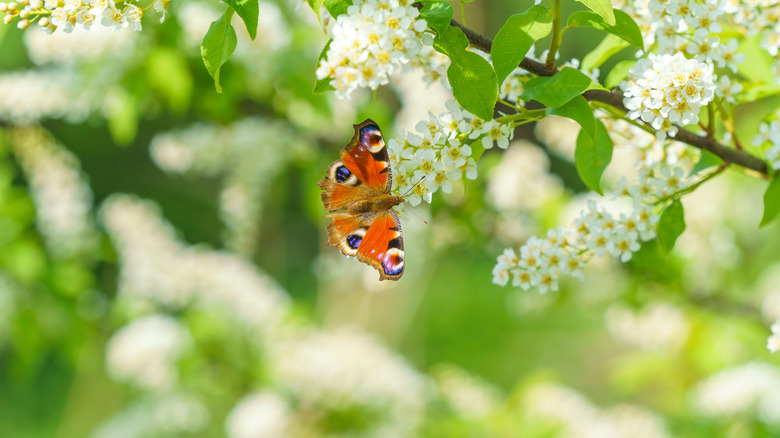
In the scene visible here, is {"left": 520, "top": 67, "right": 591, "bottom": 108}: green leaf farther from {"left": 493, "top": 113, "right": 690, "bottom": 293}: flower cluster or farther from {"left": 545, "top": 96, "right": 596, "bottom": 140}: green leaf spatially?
{"left": 493, "top": 113, "right": 690, "bottom": 293}: flower cluster

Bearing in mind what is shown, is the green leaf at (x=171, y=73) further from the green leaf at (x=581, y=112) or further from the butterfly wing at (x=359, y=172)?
the green leaf at (x=581, y=112)

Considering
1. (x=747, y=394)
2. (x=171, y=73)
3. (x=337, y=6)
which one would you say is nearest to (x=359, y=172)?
(x=337, y=6)

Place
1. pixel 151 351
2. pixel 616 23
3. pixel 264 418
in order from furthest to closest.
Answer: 1. pixel 151 351
2. pixel 264 418
3. pixel 616 23

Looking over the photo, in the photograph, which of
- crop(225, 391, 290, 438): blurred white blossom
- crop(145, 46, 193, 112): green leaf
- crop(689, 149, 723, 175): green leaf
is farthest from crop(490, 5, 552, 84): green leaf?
crop(225, 391, 290, 438): blurred white blossom

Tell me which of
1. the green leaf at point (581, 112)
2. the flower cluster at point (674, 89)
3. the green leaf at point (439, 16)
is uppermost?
the flower cluster at point (674, 89)

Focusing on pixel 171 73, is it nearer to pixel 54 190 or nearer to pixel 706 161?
pixel 54 190

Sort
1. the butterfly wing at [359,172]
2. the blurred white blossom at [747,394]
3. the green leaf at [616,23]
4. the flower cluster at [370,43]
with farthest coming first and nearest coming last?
the blurred white blossom at [747,394] → the butterfly wing at [359,172] → the green leaf at [616,23] → the flower cluster at [370,43]

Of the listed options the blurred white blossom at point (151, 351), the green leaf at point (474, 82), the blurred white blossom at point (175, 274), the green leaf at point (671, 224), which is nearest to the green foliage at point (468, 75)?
the green leaf at point (474, 82)
